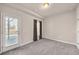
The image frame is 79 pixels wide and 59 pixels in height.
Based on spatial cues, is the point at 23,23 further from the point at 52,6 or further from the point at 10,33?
the point at 52,6

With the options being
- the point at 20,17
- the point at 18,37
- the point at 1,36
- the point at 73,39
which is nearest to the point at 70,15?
the point at 73,39

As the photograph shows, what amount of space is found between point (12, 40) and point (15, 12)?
1.22 m

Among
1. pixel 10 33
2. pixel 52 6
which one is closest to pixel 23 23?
pixel 10 33

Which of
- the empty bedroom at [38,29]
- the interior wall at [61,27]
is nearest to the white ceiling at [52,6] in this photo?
the empty bedroom at [38,29]

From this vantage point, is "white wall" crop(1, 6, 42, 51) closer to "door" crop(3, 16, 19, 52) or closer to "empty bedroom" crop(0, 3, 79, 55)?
"empty bedroom" crop(0, 3, 79, 55)

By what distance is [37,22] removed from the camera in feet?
20.3

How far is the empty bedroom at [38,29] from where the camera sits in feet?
10.7

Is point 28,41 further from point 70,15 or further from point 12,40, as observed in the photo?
point 70,15

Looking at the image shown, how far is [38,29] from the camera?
6.28 meters

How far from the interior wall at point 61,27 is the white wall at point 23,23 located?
A: 4.18 feet

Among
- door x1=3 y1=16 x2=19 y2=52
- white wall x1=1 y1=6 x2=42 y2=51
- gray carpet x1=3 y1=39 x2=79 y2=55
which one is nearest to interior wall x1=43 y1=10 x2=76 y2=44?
gray carpet x1=3 y1=39 x2=79 y2=55

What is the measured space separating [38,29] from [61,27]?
1.70 metres

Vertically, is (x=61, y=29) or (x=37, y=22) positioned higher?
(x=37, y=22)

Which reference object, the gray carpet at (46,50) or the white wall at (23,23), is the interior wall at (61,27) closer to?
the gray carpet at (46,50)
